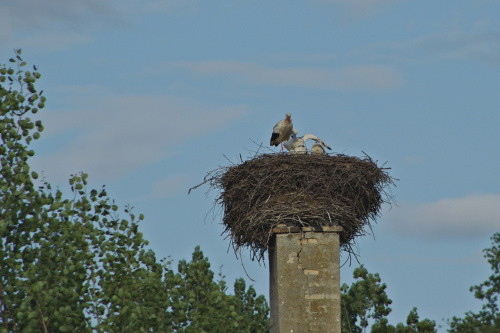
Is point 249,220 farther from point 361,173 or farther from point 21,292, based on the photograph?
point 21,292

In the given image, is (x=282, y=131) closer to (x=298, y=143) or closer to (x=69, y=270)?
(x=298, y=143)

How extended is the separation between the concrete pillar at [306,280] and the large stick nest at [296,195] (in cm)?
22

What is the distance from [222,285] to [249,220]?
3.38 metres

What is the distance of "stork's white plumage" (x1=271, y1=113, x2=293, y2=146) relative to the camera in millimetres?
17984

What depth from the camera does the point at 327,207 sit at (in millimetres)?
15039

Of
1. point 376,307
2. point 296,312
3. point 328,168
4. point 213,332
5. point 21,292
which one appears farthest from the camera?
point 376,307

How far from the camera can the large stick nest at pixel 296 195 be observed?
1497 centimetres

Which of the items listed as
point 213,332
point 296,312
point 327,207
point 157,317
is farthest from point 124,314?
point 327,207

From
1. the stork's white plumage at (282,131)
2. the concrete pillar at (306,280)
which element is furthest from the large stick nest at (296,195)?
the stork's white plumage at (282,131)

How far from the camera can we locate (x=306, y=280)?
14.5 meters

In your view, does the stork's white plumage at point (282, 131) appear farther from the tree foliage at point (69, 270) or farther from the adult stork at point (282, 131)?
the tree foliage at point (69, 270)

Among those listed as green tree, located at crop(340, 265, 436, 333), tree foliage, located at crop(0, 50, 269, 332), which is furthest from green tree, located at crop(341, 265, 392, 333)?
tree foliage, located at crop(0, 50, 269, 332)

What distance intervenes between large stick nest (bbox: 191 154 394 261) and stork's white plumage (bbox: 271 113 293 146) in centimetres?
232

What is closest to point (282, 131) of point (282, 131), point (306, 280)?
point (282, 131)
